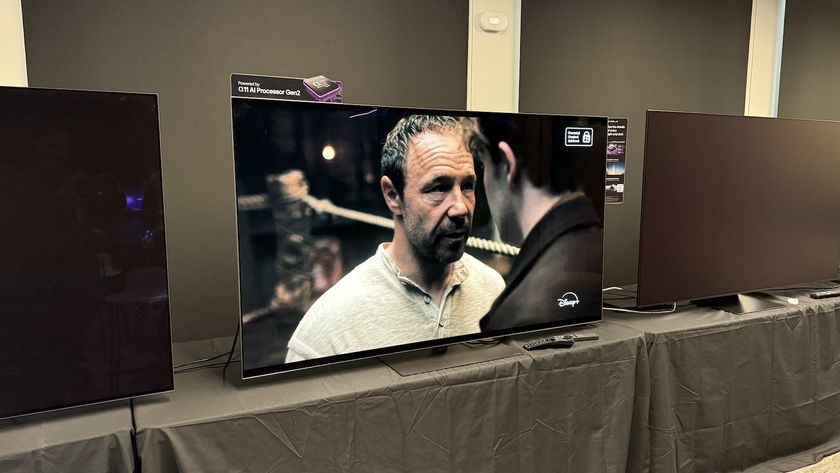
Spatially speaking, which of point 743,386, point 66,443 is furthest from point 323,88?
point 743,386

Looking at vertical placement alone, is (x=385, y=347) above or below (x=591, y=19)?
below

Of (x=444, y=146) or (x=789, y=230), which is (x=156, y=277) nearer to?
(x=444, y=146)

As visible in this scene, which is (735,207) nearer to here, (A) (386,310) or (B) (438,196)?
(B) (438,196)

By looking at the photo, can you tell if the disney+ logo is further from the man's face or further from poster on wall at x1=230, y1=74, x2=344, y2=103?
poster on wall at x1=230, y1=74, x2=344, y2=103

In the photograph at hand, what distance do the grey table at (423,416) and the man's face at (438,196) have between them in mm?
407

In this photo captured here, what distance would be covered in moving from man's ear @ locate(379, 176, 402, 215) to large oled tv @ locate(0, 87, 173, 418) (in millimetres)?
666

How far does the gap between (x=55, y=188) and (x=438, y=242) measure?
111cm

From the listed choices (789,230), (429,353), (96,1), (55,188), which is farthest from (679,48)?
(55,188)

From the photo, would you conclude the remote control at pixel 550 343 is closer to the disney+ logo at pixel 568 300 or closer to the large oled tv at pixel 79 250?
the disney+ logo at pixel 568 300

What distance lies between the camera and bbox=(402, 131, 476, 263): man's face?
1.85 meters

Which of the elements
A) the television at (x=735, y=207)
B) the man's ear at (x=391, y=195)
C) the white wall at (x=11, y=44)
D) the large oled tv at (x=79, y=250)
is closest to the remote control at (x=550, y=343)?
the television at (x=735, y=207)

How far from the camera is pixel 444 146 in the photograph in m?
1.88

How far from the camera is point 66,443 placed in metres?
1.34

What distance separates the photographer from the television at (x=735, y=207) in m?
2.34
